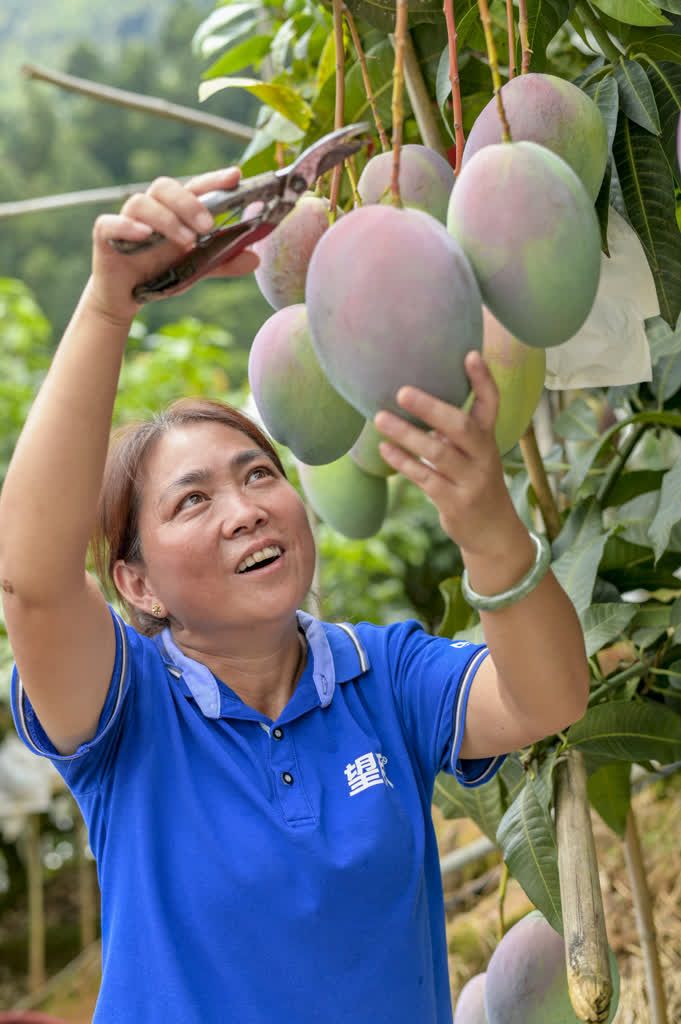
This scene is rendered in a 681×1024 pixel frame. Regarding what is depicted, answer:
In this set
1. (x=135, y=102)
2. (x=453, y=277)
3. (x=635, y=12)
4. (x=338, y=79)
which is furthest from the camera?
(x=135, y=102)

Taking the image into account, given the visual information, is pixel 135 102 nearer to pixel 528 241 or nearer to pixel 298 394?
pixel 298 394

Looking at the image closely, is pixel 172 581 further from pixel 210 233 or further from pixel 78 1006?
pixel 78 1006

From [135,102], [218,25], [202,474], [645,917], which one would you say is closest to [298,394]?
[202,474]

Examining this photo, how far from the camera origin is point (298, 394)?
1.83 ft

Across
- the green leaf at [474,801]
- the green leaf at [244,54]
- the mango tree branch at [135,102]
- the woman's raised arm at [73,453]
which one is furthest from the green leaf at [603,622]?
the mango tree branch at [135,102]

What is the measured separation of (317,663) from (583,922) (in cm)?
28

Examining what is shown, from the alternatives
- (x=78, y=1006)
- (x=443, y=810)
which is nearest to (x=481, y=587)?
(x=443, y=810)

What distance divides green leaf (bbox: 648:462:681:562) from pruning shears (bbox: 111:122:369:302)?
0.37 meters

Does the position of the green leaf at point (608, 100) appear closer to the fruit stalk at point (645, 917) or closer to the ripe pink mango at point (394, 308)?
the ripe pink mango at point (394, 308)

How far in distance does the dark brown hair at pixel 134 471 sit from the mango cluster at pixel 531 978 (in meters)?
0.35

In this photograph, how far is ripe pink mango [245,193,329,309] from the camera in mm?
611

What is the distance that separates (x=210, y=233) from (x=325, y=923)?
1.42ft

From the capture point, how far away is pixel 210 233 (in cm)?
44

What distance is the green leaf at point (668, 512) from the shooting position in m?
0.73
